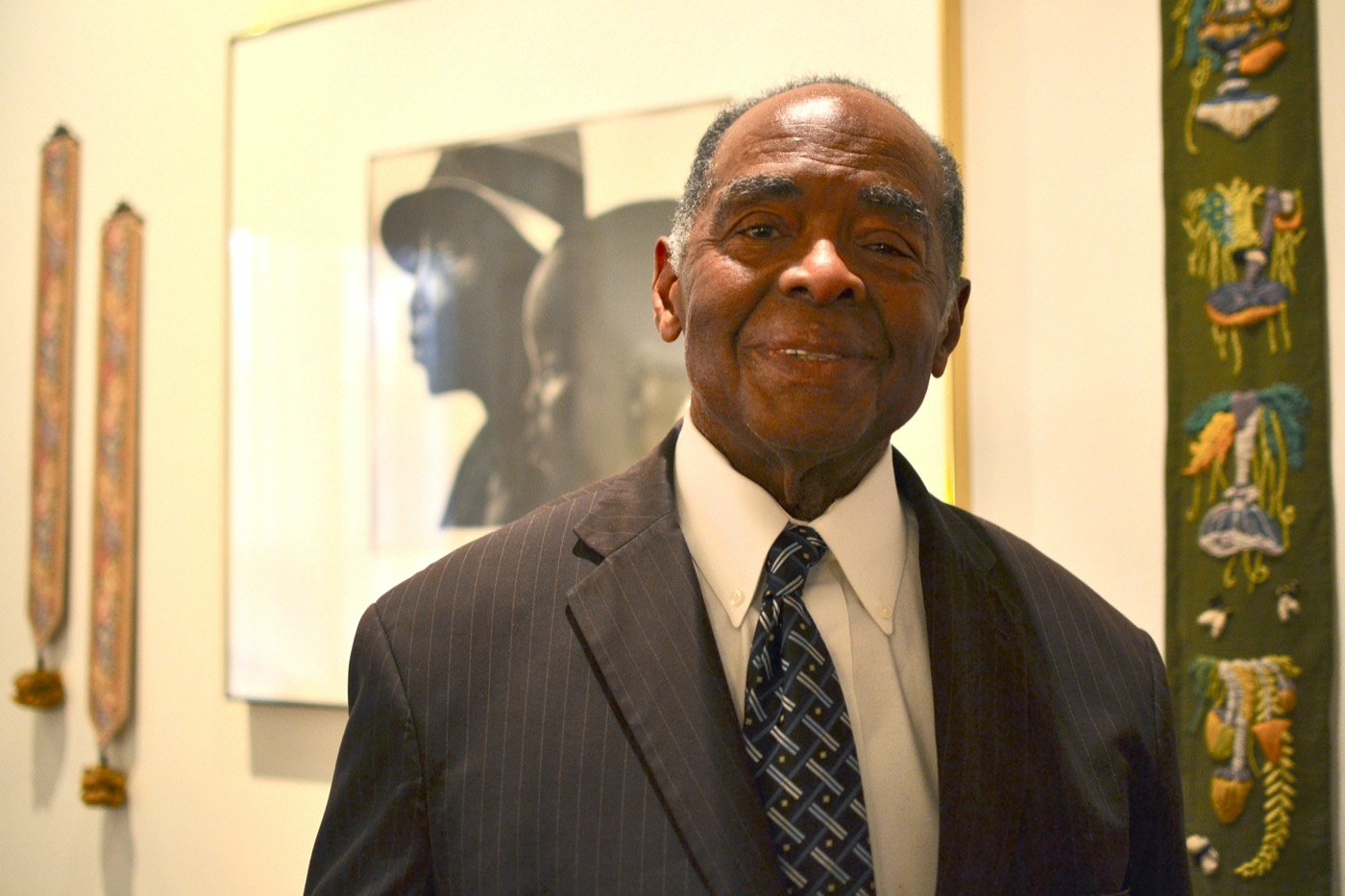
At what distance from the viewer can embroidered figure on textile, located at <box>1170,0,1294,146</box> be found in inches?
48.1

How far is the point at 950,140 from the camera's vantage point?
130cm

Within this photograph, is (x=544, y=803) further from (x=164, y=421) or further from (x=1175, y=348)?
(x=164, y=421)

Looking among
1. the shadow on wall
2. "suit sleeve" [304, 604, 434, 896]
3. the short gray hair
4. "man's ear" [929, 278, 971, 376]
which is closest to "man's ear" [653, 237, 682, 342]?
the short gray hair

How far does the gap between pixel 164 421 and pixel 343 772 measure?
3.76ft

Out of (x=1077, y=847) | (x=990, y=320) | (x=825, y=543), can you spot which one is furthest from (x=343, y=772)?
(x=990, y=320)

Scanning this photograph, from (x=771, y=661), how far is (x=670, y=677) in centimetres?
8

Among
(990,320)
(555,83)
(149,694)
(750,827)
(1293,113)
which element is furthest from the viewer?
(149,694)

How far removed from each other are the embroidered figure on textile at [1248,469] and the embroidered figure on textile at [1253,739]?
101mm

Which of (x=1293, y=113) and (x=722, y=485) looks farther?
(x=1293, y=113)

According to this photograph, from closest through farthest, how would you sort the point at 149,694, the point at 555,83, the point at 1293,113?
the point at 1293,113
the point at 555,83
the point at 149,694

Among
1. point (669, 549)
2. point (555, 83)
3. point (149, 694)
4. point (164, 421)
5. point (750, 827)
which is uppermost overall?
point (555, 83)

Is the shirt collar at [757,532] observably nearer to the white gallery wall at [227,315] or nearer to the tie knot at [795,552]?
the tie knot at [795,552]

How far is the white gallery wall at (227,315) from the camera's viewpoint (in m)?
1.30

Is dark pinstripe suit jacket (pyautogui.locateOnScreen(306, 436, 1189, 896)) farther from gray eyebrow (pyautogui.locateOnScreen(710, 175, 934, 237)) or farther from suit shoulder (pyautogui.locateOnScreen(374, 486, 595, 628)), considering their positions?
gray eyebrow (pyautogui.locateOnScreen(710, 175, 934, 237))
